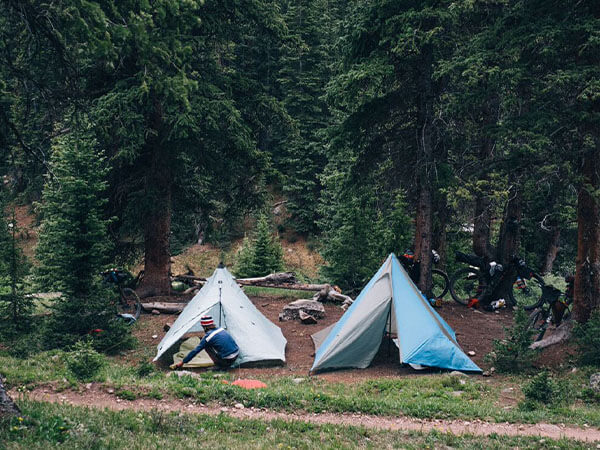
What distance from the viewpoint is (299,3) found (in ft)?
135

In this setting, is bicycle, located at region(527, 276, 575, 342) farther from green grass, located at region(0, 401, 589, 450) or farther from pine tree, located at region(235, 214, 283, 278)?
pine tree, located at region(235, 214, 283, 278)

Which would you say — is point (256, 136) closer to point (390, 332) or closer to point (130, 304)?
point (130, 304)

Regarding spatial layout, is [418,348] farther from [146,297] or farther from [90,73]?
[90,73]

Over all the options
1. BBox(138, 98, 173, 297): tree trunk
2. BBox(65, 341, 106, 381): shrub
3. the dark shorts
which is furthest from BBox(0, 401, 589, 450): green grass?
BBox(138, 98, 173, 297): tree trunk

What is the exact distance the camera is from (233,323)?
37.8 feet

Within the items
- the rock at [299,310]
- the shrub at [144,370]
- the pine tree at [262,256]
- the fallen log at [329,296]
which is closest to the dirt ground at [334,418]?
the shrub at [144,370]

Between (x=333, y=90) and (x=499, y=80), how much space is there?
4.84 metres

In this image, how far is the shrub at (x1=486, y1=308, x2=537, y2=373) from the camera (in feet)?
32.6

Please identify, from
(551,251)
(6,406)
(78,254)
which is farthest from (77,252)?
(551,251)

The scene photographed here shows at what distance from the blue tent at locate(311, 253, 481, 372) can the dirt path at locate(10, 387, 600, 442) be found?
3.20 m

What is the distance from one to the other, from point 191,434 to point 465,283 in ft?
44.0

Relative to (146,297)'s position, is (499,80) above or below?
above

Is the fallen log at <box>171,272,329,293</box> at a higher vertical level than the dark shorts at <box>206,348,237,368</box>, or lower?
higher

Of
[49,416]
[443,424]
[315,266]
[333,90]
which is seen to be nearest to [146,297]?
[333,90]
